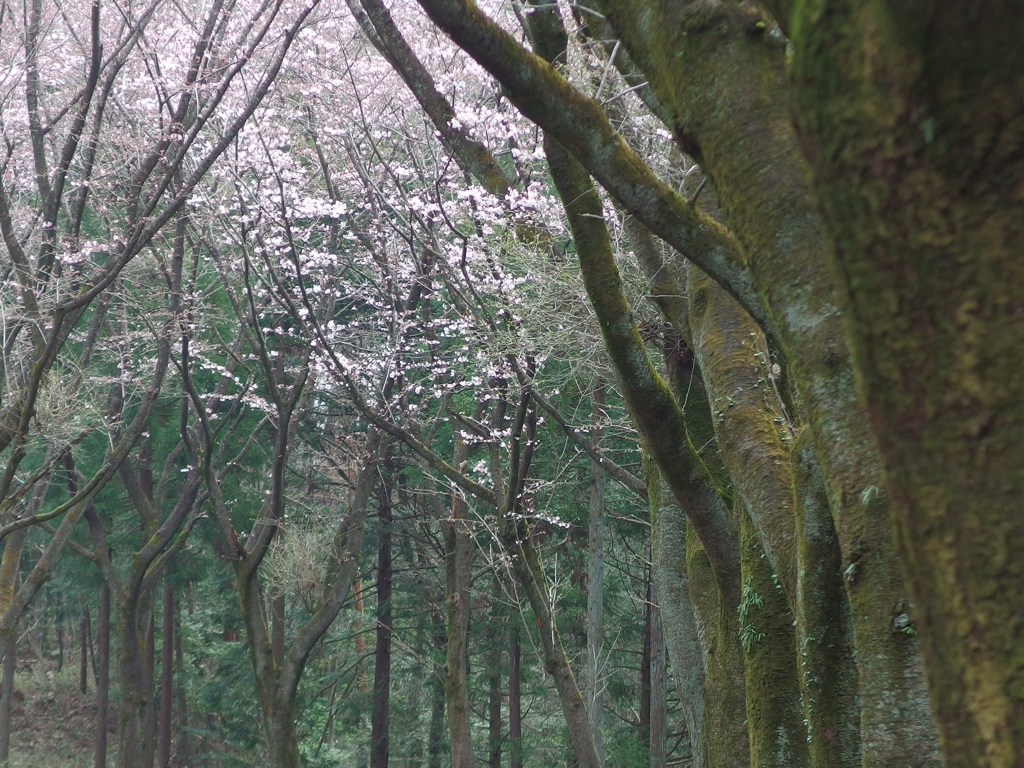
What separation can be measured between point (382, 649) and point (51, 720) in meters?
12.9

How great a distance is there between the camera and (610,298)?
363cm

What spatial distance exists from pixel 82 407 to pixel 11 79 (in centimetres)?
401

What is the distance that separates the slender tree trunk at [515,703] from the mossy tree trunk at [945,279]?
15711 millimetres

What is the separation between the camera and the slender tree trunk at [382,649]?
53.2ft

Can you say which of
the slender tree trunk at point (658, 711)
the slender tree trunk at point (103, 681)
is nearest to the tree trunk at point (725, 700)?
the slender tree trunk at point (658, 711)

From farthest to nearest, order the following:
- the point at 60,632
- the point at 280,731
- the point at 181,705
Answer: the point at 60,632 < the point at 181,705 < the point at 280,731

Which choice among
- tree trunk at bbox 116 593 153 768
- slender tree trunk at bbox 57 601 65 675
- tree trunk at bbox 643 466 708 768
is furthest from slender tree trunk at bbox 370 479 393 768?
slender tree trunk at bbox 57 601 65 675

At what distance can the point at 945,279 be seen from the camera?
1.04 meters

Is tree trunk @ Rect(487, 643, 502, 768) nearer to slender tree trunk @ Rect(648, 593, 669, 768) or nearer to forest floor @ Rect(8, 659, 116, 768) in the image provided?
slender tree trunk @ Rect(648, 593, 669, 768)

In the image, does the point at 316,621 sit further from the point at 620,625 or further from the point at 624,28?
the point at 624,28

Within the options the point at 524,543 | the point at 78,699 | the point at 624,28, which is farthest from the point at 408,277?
the point at 78,699

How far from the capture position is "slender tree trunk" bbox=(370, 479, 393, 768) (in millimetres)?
16203

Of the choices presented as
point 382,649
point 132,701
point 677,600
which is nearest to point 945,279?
point 677,600

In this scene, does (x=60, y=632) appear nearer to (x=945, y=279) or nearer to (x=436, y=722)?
(x=436, y=722)
